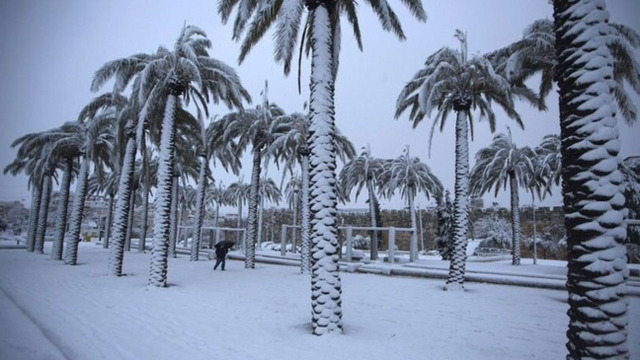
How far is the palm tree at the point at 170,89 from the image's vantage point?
1228cm

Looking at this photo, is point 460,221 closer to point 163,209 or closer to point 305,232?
point 305,232

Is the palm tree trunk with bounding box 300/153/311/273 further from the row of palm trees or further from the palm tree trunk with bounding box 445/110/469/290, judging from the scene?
the palm tree trunk with bounding box 445/110/469/290

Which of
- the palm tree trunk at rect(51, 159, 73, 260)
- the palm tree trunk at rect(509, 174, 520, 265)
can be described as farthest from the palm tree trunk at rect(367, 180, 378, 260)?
the palm tree trunk at rect(51, 159, 73, 260)

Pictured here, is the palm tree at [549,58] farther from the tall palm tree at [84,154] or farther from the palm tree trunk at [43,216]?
the palm tree trunk at [43,216]

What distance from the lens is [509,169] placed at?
935 inches

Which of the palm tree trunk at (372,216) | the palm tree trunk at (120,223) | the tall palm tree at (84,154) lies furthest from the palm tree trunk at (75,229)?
the palm tree trunk at (372,216)

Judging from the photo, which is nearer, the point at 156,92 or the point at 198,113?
the point at 156,92

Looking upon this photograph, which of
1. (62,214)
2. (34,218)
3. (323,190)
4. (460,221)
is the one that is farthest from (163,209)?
(34,218)

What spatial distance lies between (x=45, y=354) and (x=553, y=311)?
1104 centimetres

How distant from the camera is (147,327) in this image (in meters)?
6.83

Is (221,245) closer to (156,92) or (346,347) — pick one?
(156,92)

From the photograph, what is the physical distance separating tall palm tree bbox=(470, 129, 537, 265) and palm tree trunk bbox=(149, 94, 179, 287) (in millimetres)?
19328

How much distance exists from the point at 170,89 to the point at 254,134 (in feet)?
21.2

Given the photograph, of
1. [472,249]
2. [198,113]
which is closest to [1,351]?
[198,113]
